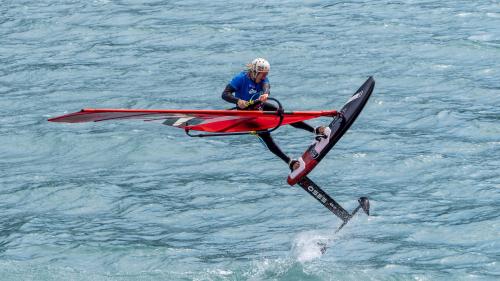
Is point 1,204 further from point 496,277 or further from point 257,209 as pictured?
point 496,277

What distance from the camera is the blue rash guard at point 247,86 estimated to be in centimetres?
1995

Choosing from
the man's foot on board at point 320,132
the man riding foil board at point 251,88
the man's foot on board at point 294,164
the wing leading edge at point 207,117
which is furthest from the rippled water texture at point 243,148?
the man riding foil board at point 251,88

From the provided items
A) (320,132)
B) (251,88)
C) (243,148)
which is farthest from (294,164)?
(243,148)

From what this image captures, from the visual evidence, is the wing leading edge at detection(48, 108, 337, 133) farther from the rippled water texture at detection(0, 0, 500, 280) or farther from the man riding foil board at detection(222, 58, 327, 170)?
the rippled water texture at detection(0, 0, 500, 280)

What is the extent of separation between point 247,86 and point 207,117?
45.9 inches

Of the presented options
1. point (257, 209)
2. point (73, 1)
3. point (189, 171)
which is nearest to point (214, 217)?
point (257, 209)

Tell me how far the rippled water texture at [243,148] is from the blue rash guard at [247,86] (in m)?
4.02

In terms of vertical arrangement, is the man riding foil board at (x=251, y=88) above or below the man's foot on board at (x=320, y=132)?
above

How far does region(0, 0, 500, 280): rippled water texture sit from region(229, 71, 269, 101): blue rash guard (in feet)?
13.2

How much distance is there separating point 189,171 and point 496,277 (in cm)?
1002

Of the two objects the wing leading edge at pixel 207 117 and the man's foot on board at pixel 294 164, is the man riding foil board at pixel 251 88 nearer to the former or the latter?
the wing leading edge at pixel 207 117

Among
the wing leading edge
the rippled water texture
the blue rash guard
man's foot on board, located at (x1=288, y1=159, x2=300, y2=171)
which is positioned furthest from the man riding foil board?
the rippled water texture

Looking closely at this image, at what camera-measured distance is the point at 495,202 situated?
25.5m

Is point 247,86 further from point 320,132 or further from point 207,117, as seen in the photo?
point 320,132
